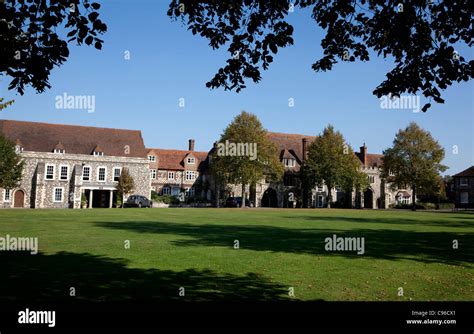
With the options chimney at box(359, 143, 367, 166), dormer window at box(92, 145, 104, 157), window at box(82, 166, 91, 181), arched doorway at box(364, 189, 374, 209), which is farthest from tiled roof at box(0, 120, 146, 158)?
chimney at box(359, 143, 367, 166)

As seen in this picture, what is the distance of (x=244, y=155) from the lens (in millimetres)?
58281

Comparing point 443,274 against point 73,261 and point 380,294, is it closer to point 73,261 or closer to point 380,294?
point 380,294

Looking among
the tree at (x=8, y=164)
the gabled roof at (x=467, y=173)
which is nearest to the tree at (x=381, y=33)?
the tree at (x=8, y=164)

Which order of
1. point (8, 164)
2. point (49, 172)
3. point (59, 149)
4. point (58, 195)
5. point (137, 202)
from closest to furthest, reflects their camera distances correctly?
point (8, 164)
point (137, 202)
point (49, 172)
point (58, 195)
point (59, 149)

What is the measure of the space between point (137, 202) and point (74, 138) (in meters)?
15.0

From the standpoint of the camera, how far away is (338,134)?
6825 cm

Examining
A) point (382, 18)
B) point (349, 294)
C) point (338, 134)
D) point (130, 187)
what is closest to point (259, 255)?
point (349, 294)

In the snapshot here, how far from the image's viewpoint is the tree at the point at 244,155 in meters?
58.3

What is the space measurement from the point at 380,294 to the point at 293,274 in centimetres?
221

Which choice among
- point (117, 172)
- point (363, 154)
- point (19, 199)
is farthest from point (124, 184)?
point (363, 154)

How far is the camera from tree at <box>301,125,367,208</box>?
213 ft
